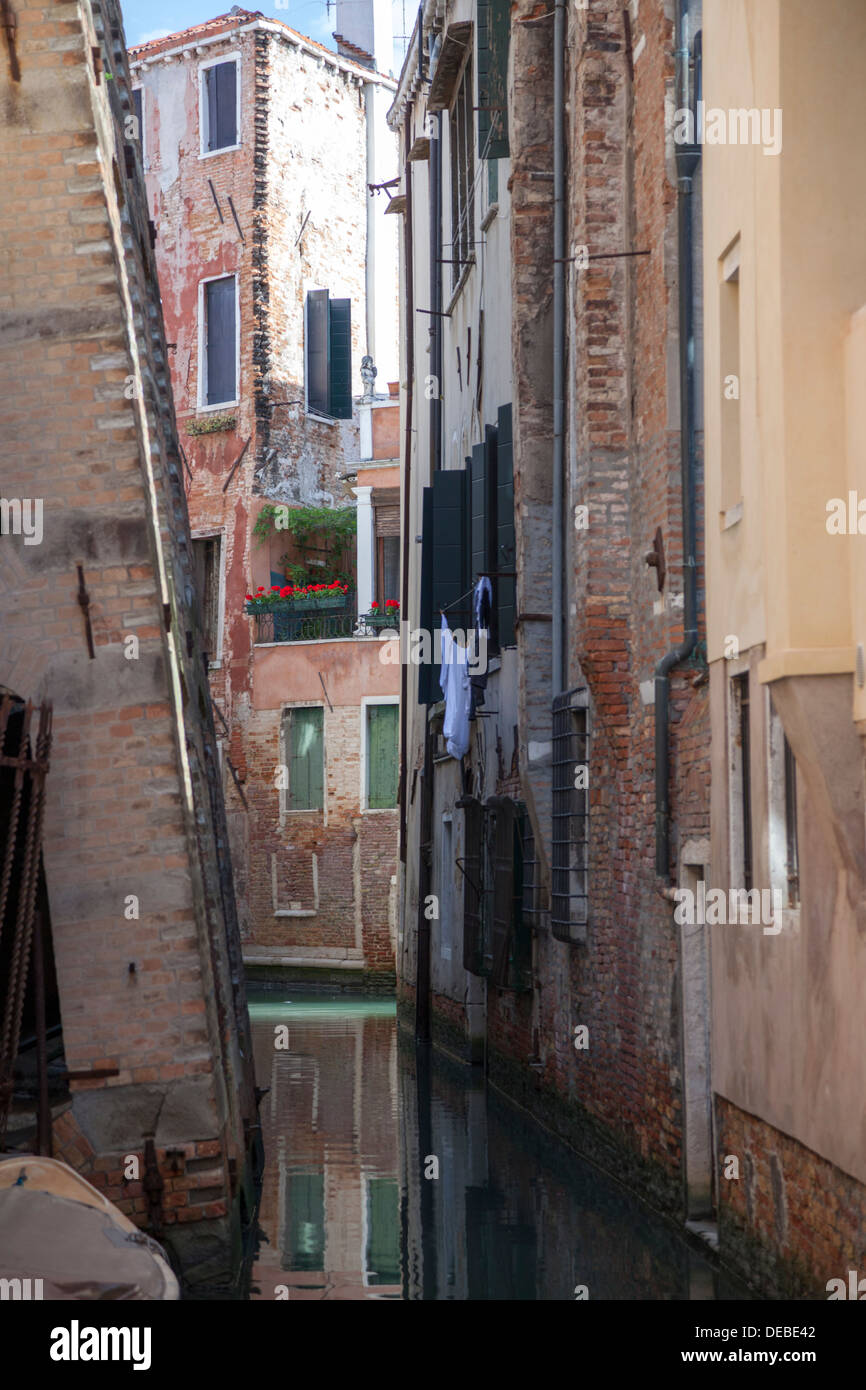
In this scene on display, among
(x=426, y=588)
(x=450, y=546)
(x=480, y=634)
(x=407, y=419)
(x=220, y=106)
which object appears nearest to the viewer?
(x=480, y=634)

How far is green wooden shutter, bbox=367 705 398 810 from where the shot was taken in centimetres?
2689

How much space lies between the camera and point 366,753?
27.0 meters

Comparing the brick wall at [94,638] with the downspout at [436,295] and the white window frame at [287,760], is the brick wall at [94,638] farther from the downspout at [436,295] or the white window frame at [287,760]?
the white window frame at [287,760]

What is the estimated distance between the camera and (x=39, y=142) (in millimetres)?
7699

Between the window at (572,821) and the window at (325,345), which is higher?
the window at (325,345)

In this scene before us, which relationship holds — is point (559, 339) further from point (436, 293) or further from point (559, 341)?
point (436, 293)

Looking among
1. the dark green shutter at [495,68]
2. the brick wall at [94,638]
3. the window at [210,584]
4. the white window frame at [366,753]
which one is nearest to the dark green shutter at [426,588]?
the dark green shutter at [495,68]

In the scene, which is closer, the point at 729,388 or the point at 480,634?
the point at 729,388

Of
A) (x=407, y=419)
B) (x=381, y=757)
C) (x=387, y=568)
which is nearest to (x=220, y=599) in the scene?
(x=387, y=568)

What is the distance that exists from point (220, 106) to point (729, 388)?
23.4 metres

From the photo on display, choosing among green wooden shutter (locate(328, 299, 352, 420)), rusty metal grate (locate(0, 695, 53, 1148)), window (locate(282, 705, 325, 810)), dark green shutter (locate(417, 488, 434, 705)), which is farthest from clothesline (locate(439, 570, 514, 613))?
green wooden shutter (locate(328, 299, 352, 420))

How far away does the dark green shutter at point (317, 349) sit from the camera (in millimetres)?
29703
